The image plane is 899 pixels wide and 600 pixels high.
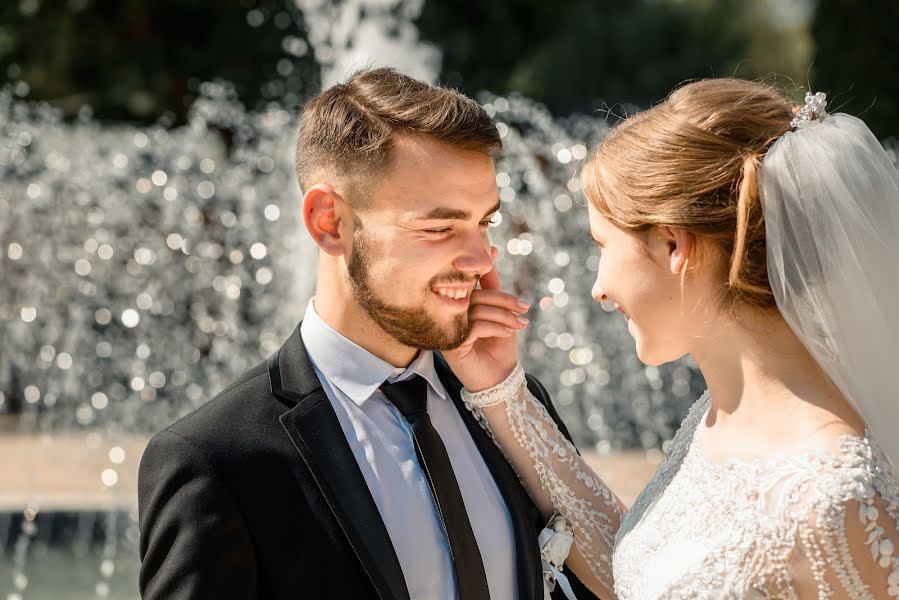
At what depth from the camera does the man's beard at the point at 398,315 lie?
2600 millimetres

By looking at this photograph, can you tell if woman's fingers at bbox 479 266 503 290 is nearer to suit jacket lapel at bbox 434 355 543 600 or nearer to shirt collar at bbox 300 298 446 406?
suit jacket lapel at bbox 434 355 543 600

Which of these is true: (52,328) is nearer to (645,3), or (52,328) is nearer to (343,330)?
(343,330)

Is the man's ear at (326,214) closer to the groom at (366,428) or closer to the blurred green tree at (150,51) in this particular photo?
the groom at (366,428)

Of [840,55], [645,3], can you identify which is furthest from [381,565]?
[645,3]

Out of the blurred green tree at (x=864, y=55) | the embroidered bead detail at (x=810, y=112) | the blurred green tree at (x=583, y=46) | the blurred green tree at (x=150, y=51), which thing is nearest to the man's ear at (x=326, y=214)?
the embroidered bead detail at (x=810, y=112)

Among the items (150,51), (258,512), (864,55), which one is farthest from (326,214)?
(150,51)

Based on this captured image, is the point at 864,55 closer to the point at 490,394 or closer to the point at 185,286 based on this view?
the point at 185,286

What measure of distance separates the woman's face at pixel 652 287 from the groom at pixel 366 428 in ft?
0.96

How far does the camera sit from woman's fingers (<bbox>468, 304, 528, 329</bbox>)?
2.75 meters

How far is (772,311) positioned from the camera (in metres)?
2.49

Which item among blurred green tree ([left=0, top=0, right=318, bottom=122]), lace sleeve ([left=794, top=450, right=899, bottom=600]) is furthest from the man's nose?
blurred green tree ([left=0, top=0, right=318, bottom=122])

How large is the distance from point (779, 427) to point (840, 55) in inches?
407

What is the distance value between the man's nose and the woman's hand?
0.16 meters

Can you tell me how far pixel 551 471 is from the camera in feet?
9.48
